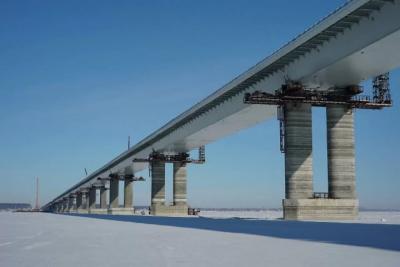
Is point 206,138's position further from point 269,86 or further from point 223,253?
point 223,253

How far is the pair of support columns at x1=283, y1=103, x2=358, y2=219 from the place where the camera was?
149ft

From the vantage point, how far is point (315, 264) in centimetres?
1182

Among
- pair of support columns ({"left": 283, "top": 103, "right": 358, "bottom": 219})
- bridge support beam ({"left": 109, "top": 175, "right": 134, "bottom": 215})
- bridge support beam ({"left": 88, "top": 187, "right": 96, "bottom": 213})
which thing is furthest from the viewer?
bridge support beam ({"left": 88, "top": 187, "right": 96, "bottom": 213})

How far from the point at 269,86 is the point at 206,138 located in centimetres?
2949

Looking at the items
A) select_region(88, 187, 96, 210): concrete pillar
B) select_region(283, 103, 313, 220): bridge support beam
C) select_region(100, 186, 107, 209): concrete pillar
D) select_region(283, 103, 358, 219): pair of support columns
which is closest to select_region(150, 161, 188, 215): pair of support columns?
select_region(283, 103, 313, 220): bridge support beam

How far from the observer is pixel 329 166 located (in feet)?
153

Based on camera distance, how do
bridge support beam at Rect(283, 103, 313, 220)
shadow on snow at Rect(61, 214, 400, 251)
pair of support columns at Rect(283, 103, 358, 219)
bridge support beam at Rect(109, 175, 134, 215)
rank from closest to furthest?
shadow on snow at Rect(61, 214, 400, 251) < pair of support columns at Rect(283, 103, 358, 219) < bridge support beam at Rect(283, 103, 313, 220) < bridge support beam at Rect(109, 175, 134, 215)

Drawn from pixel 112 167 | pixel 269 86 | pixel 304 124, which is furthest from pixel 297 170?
pixel 112 167

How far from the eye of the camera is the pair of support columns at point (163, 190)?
92.1 m

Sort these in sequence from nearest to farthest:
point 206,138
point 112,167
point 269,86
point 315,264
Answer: point 315,264
point 269,86
point 206,138
point 112,167

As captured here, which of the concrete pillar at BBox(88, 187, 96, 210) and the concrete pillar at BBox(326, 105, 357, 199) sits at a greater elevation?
the concrete pillar at BBox(326, 105, 357, 199)

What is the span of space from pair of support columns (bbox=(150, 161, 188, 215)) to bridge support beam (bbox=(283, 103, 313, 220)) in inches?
1839

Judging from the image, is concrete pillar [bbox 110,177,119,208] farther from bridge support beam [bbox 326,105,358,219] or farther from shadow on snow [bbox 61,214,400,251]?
shadow on snow [bbox 61,214,400,251]

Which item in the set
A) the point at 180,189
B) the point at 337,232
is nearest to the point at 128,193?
the point at 180,189
